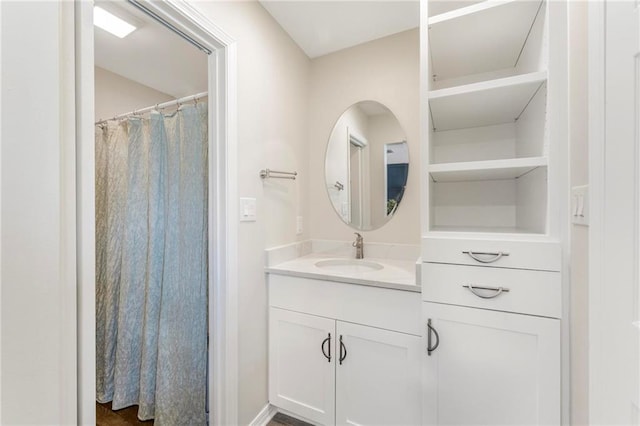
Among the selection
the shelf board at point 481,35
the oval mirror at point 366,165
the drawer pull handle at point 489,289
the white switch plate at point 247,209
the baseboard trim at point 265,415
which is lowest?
the baseboard trim at point 265,415

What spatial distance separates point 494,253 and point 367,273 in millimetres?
614

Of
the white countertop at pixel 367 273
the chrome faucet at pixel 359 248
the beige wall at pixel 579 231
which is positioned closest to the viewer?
the beige wall at pixel 579 231

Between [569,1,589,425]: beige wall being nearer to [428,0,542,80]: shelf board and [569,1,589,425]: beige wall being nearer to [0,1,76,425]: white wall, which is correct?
[428,0,542,80]: shelf board

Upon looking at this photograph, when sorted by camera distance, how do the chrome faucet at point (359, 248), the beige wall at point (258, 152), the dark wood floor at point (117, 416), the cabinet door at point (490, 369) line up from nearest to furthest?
the cabinet door at point (490, 369) → the beige wall at point (258, 152) → the dark wood floor at point (117, 416) → the chrome faucet at point (359, 248)

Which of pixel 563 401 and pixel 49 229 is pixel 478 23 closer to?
pixel 563 401

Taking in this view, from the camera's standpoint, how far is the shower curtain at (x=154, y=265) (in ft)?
4.96

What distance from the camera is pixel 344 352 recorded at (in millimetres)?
1400

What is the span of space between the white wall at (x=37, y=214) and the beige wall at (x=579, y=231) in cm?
153

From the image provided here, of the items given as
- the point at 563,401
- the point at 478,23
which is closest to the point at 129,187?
the point at 478,23

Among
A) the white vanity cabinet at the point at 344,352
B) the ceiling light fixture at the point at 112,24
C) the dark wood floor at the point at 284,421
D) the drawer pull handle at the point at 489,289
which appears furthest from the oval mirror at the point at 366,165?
the ceiling light fixture at the point at 112,24

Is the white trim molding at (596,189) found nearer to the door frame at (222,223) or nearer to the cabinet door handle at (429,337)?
the cabinet door handle at (429,337)

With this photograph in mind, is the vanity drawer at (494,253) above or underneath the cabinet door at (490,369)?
above

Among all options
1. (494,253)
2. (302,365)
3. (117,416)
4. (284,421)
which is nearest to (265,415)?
(284,421)

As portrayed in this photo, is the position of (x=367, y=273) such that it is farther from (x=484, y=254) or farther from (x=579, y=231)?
(x=579, y=231)
